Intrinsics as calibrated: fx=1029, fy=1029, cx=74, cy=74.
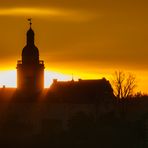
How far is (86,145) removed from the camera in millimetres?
89500

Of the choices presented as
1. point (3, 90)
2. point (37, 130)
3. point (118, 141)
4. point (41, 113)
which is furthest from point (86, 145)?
point (3, 90)

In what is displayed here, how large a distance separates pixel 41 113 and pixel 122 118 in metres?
11.2

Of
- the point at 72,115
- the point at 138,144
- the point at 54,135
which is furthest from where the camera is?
the point at 72,115

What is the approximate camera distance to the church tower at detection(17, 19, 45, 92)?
118812 mm

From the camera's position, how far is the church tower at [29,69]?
4678 inches

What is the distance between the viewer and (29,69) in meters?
119

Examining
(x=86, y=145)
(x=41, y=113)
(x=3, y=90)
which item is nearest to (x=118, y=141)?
(x=86, y=145)

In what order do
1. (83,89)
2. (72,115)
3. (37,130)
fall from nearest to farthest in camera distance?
(37,130)
(72,115)
(83,89)

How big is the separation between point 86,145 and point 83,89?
105ft

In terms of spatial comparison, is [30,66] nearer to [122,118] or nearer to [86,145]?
[122,118]

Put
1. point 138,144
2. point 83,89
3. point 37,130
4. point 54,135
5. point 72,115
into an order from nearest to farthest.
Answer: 1. point 138,144
2. point 54,135
3. point 37,130
4. point 72,115
5. point 83,89

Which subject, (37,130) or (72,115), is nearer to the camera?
(37,130)

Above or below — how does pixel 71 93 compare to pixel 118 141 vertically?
above

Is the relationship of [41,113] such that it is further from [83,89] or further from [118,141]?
[118,141]
